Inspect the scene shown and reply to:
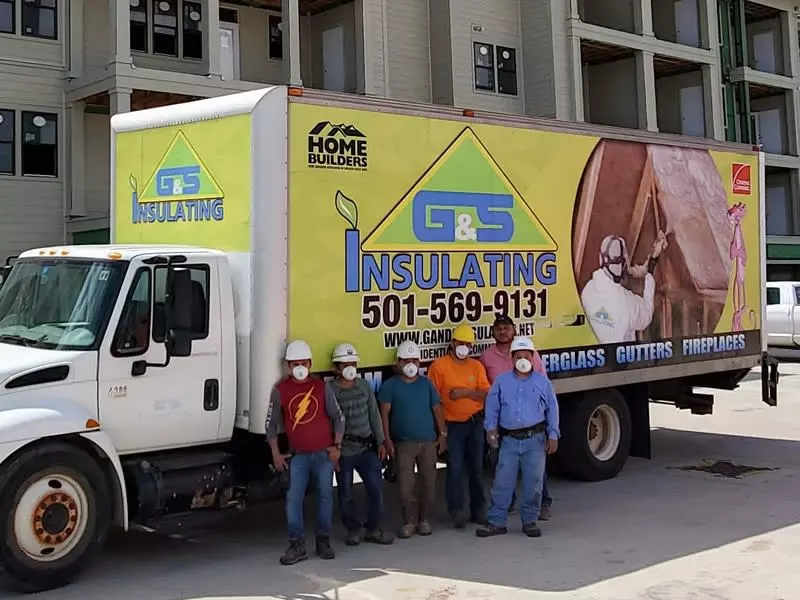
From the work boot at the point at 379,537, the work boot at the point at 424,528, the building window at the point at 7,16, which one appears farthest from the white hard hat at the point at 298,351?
the building window at the point at 7,16

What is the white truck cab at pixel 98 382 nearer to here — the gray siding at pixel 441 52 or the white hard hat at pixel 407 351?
the white hard hat at pixel 407 351

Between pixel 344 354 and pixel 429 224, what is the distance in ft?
5.09

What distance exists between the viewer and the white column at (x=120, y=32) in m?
19.8

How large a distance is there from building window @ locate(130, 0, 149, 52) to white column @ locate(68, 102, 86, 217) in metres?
2.24

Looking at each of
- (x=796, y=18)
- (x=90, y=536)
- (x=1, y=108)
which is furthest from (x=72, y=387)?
(x=796, y=18)

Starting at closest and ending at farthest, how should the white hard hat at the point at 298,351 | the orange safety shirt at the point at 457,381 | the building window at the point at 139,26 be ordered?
the white hard hat at the point at 298,351
the orange safety shirt at the point at 457,381
the building window at the point at 139,26

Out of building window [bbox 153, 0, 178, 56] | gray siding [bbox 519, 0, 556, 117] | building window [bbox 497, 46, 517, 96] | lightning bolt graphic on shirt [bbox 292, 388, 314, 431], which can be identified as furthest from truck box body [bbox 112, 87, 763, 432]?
gray siding [bbox 519, 0, 556, 117]

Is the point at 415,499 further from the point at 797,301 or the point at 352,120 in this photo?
the point at 797,301

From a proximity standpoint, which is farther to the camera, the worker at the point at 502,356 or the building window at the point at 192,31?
the building window at the point at 192,31

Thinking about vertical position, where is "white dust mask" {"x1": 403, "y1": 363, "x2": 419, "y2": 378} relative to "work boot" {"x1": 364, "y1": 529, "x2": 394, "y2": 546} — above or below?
above

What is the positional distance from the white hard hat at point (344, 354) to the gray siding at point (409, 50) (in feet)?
61.8

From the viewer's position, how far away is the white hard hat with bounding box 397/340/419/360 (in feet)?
26.3

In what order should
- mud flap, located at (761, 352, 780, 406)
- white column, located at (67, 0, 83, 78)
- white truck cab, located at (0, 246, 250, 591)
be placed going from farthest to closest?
white column, located at (67, 0, 83, 78) < mud flap, located at (761, 352, 780, 406) < white truck cab, located at (0, 246, 250, 591)

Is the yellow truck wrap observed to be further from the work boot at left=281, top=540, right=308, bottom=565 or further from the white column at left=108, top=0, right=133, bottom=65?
the white column at left=108, top=0, right=133, bottom=65
